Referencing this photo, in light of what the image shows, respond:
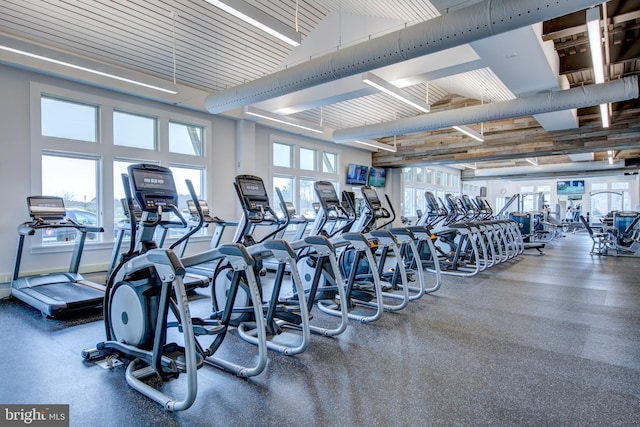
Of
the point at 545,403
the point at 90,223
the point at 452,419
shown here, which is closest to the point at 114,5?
the point at 90,223

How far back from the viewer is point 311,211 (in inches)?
402

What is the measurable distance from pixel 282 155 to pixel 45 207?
5.38 m

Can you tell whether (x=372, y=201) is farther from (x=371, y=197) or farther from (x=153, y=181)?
(x=153, y=181)

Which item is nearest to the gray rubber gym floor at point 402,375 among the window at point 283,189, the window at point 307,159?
the window at point 283,189

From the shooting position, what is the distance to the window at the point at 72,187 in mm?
5461

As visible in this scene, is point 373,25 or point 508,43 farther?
point 373,25

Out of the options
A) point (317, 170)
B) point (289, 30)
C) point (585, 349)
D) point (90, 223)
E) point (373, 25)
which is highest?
point (373, 25)

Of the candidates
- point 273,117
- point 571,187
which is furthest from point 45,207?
point 571,187

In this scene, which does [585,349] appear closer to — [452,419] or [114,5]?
[452,419]

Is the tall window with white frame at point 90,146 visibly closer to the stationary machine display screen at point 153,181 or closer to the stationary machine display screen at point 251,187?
the stationary machine display screen at point 251,187

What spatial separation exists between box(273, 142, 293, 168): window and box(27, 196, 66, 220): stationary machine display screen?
15.8 ft

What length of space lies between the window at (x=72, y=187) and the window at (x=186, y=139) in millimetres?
1467

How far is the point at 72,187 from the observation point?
575cm

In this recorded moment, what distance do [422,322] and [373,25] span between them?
4993 mm
